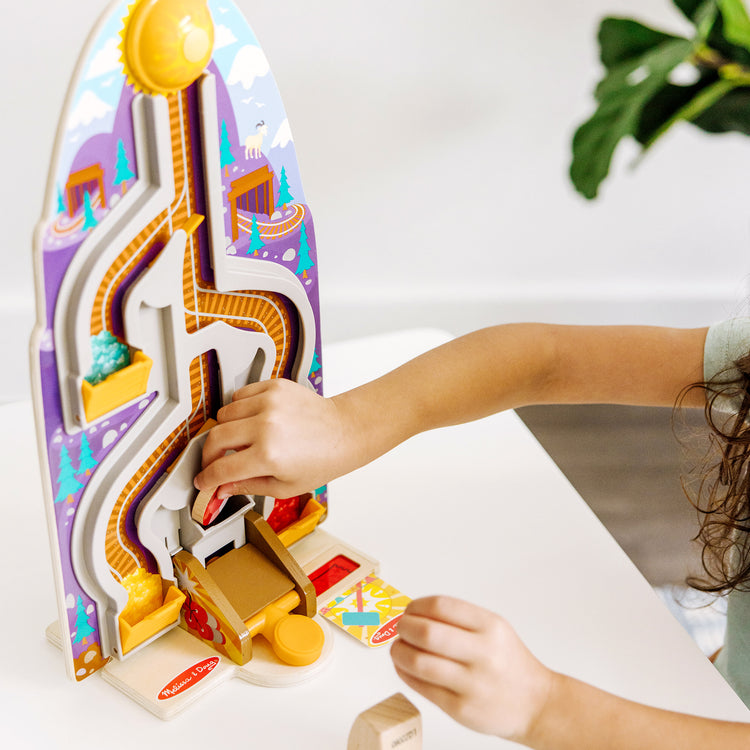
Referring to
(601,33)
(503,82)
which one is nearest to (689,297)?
(503,82)

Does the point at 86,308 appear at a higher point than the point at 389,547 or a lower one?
higher

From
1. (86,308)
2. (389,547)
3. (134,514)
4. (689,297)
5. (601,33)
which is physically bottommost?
(689,297)

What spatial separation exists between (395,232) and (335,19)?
395 mm

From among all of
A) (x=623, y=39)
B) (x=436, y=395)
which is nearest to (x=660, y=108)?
(x=623, y=39)

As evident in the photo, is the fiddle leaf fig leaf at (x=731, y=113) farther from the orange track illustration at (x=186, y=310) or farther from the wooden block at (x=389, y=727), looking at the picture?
the wooden block at (x=389, y=727)

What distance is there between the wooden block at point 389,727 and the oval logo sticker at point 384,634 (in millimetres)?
176

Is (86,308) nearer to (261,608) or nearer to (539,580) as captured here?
(261,608)

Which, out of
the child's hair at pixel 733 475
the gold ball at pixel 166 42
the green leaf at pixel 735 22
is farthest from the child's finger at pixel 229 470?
the green leaf at pixel 735 22

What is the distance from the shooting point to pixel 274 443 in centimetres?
62

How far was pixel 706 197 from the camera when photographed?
5.66 ft

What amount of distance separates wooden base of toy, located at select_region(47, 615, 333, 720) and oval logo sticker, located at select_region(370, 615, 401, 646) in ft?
0.11

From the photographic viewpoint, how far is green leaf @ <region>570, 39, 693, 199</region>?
88 centimetres

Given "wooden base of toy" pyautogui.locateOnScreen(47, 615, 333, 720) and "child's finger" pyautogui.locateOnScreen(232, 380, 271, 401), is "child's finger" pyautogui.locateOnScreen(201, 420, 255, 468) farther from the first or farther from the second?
"wooden base of toy" pyautogui.locateOnScreen(47, 615, 333, 720)

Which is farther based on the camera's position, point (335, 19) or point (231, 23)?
point (335, 19)
